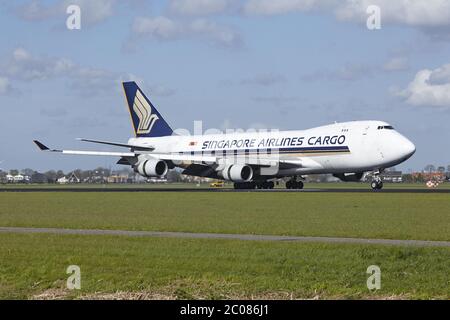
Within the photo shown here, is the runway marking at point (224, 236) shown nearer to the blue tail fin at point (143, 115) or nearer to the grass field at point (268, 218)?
the grass field at point (268, 218)

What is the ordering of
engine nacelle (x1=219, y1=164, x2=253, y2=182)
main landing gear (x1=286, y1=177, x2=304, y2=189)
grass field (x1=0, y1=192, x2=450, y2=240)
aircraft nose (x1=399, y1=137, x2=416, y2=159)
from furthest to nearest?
main landing gear (x1=286, y1=177, x2=304, y2=189), engine nacelle (x1=219, y1=164, x2=253, y2=182), aircraft nose (x1=399, y1=137, x2=416, y2=159), grass field (x1=0, y1=192, x2=450, y2=240)

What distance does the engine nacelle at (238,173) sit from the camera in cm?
7419

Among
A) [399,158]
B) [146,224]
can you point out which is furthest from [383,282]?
[399,158]

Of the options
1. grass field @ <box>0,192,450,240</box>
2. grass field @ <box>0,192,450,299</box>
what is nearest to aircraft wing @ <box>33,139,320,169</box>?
grass field @ <box>0,192,450,240</box>

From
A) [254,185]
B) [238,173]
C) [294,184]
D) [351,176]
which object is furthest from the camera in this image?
[294,184]

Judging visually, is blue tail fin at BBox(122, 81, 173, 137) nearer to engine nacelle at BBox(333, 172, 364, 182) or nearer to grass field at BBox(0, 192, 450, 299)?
engine nacelle at BBox(333, 172, 364, 182)

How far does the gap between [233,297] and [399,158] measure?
178 ft

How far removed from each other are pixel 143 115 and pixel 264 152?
1719cm

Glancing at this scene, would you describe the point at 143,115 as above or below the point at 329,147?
above

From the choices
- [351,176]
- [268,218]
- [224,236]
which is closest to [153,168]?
[351,176]

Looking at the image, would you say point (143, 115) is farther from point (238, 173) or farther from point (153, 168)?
point (238, 173)

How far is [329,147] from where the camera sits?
235 ft

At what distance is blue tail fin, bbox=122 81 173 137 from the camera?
88.4 meters
